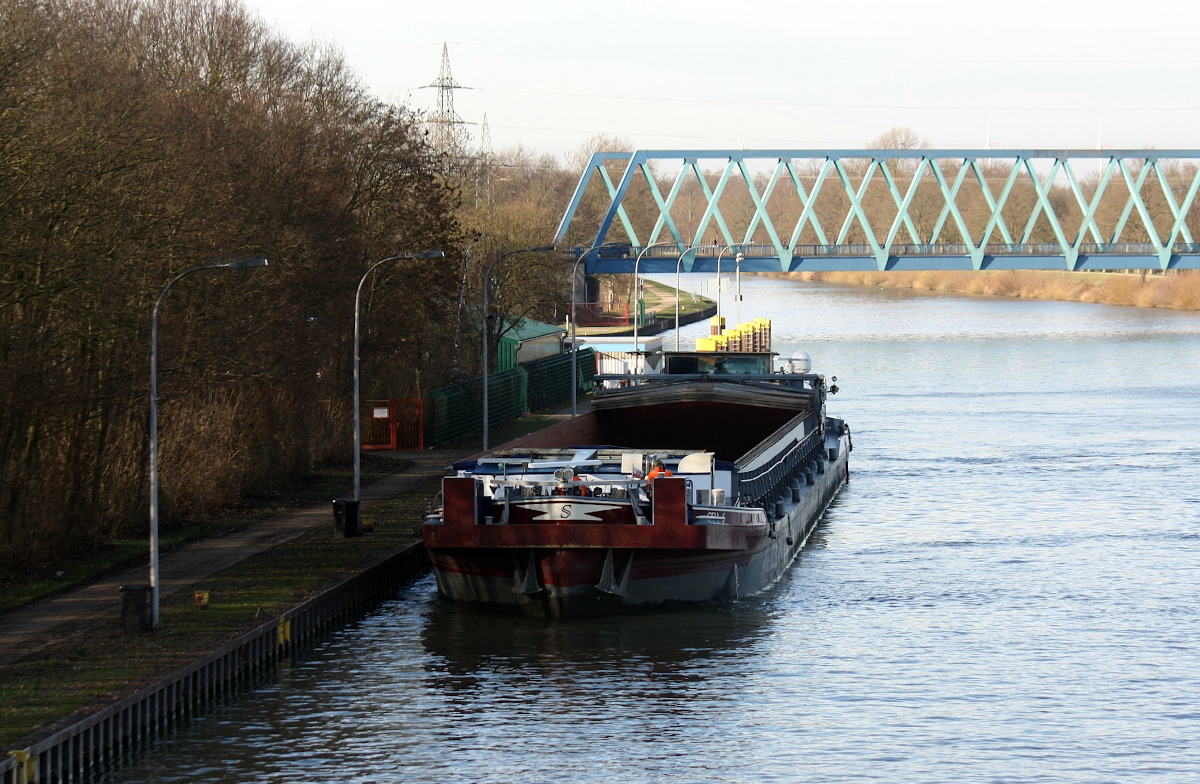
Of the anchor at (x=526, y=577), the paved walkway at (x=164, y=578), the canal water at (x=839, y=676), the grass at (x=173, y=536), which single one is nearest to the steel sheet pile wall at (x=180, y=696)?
the canal water at (x=839, y=676)

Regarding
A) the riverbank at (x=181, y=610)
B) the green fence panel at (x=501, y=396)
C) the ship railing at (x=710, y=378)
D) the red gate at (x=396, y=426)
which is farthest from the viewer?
the green fence panel at (x=501, y=396)

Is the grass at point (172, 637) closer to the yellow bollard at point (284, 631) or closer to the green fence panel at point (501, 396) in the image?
the yellow bollard at point (284, 631)

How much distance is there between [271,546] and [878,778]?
12845 millimetres

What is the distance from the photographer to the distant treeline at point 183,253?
74.2 ft

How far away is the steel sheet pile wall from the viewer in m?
15.0

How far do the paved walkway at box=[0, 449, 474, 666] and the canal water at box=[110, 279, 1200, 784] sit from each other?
2.51m

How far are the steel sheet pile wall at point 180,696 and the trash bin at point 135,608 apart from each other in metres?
1.23

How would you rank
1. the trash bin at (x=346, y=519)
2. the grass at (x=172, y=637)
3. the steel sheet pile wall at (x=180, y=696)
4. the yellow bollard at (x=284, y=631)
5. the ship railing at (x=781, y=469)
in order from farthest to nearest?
1. the trash bin at (x=346, y=519)
2. the ship railing at (x=781, y=469)
3. the yellow bollard at (x=284, y=631)
4. the grass at (x=172, y=637)
5. the steel sheet pile wall at (x=180, y=696)

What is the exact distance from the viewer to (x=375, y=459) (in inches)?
1501

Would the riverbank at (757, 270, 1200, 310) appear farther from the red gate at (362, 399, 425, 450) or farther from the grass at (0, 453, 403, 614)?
the grass at (0, 453, 403, 614)

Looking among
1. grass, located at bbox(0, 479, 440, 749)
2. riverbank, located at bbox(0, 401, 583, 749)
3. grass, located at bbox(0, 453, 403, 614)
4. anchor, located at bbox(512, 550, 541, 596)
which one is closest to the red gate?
grass, located at bbox(0, 453, 403, 614)

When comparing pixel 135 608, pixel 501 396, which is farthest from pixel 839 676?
pixel 501 396

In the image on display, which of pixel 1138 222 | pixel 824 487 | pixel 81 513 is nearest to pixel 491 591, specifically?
pixel 81 513

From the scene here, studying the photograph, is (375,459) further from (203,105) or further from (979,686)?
(979,686)
